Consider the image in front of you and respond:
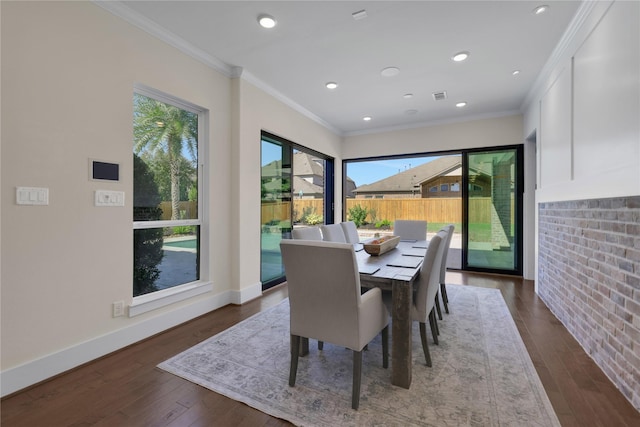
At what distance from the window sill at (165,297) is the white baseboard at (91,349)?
0.32ft

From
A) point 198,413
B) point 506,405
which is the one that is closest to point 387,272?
point 506,405

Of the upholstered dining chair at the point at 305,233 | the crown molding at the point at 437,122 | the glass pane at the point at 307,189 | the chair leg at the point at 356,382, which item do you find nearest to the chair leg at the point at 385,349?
the chair leg at the point at 356,382

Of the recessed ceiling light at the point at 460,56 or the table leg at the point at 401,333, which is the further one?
the recessed ceiling light at the point at 460,56

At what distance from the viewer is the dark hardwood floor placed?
150cm

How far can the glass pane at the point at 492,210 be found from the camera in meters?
4.68

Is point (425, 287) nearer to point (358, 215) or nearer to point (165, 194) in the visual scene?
point (165, 194)

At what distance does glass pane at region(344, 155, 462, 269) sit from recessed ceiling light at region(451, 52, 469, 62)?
2450 millimetres

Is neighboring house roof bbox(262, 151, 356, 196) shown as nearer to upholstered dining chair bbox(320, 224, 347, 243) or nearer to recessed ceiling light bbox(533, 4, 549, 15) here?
upholstered dining chair bbox(320, 224, 347, 243)

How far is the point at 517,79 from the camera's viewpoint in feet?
11.4

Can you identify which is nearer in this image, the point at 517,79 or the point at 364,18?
the point at 364,18

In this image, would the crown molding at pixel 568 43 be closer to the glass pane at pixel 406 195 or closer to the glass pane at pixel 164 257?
the glass pane at pixel 406 195

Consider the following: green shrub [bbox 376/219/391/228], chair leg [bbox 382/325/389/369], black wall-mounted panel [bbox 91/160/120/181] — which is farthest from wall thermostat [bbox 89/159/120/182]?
green shrub [bbox 376/219/391/228]

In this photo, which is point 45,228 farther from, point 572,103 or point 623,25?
point 572,103

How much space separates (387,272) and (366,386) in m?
0.72
